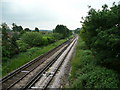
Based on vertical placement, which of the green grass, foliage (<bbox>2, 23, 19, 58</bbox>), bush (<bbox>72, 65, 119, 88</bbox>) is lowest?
the green grass

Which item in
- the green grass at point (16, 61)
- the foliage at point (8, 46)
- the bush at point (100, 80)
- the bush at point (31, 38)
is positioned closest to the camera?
the bush at point (100, 80)

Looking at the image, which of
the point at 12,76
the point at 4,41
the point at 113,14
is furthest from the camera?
the point at 4,41

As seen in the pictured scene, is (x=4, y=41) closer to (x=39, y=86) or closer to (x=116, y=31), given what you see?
(x=39, y=86)

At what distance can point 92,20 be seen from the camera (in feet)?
35.5

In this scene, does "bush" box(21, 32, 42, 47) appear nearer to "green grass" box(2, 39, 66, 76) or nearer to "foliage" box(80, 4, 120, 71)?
"green grass" box(2, 39, 66, 76)

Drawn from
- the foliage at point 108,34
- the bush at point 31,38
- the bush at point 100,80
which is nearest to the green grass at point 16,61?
the bush at point 100,80

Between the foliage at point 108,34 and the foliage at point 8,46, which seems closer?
the foliage at point 108,34

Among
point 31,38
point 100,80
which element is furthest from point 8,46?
point 100,80

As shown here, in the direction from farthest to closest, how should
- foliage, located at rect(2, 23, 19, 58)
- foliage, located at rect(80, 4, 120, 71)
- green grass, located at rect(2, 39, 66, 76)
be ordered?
1. foliage, located at rect(2, 23, 19, 58)
2. green grass, located at rect(2, 39, 66, 76)
3. foliage, located at rect(80, 4, 120, 71)

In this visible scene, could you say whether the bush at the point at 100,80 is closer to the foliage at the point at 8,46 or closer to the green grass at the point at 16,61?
the green grass at the point at 16,61

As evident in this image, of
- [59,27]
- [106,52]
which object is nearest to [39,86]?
[106,52]

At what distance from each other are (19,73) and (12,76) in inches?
43.3

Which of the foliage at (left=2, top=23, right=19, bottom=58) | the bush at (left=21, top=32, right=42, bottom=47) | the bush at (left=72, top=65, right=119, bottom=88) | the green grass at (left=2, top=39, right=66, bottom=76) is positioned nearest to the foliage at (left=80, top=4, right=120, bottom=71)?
the bush at (left=72, top=65, right=119, bottom=88)

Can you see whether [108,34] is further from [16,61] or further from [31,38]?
[31,38]
